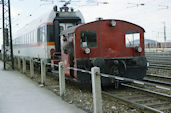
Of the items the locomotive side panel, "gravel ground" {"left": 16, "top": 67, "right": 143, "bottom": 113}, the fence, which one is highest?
the locomotive side panel

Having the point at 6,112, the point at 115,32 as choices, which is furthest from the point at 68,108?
the point at 115,32

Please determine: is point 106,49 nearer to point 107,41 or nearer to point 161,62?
point 107,41

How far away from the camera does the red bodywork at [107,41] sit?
842 centimetres

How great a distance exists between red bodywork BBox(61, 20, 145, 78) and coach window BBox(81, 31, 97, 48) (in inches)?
5.5

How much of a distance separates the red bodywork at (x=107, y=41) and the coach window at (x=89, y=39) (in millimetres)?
139

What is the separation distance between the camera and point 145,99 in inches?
285

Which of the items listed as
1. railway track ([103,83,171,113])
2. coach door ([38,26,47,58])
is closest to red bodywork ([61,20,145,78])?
railway track ([103,83,171,113])

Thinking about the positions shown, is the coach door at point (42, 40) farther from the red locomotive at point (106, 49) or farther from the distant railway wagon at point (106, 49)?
the red locomotive at point (106, 49)

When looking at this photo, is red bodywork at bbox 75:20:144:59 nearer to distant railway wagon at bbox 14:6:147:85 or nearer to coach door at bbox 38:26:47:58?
distant railway wagon at bbox 14:6:147:85

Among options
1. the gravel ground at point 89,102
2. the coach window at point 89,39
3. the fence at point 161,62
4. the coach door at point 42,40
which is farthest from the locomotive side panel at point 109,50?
the fence at point 161,62

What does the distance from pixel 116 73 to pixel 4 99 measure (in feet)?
13.2

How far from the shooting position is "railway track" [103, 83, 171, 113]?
241 inches

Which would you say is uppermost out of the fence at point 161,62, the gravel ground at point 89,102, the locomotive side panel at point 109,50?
the locomotive side panel at point 109,50

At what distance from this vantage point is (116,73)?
339 inches
